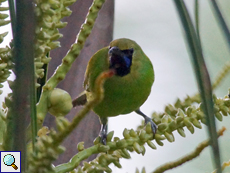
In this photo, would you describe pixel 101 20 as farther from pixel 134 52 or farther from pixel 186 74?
pixel 186 74

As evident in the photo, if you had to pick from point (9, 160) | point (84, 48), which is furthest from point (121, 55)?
point (9, 160)

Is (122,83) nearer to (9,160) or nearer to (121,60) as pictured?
(121,60)

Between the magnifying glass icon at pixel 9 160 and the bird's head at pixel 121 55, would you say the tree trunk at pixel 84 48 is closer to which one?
the bird's head at pixel 121 55

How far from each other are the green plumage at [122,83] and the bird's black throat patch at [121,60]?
0.01m

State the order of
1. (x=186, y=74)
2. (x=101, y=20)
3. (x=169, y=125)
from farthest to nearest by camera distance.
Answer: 1. (x=186, y=74)
2. (x=101, y=20)
3. (x=169, y=125)

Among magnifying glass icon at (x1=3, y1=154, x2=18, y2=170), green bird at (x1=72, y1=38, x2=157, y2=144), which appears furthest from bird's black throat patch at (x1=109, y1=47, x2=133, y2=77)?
magnifying glass icon at (x1=3, y1=154, x2=18, y2=170)

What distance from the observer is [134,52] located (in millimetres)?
1156

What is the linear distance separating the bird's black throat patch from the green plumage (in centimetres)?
1

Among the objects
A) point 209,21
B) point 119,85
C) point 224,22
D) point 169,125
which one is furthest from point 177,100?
point 209,21

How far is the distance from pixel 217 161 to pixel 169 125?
23cm

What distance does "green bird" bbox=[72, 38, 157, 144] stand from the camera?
1.05 metres

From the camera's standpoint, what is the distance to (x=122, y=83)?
1.09 metres

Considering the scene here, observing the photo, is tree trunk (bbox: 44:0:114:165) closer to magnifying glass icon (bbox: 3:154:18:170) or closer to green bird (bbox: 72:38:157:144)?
green bird (bbox: 72:38:157:144)

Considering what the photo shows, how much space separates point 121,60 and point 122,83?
7 cm
